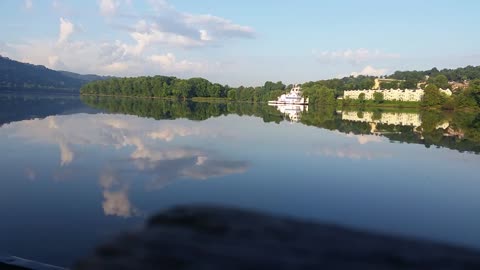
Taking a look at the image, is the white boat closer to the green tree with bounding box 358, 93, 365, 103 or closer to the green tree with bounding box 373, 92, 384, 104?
the green tree with bounding box 358, 93, 365, 103

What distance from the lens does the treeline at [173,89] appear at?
117062 mm

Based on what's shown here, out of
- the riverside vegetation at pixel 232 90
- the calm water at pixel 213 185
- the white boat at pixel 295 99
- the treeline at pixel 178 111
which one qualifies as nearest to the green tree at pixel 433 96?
the riverside vegetation at pixel 232 90

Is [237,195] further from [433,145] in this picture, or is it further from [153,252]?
[433,145]

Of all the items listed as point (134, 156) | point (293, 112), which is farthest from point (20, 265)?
point (293, 112)

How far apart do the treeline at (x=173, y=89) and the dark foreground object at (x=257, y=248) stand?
11353 cm

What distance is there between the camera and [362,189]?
1162cm

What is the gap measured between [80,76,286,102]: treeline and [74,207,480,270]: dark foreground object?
372 feet

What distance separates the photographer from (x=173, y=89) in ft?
382

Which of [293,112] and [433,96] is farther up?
[433,96]

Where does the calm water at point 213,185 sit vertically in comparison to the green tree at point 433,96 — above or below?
below

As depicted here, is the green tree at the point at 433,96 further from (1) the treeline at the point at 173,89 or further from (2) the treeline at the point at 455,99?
(1) the treeline at the point at 173,89

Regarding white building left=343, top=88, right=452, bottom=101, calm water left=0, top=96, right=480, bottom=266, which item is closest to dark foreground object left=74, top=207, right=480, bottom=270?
calm water left=0, top=96, right=480, bottom=266

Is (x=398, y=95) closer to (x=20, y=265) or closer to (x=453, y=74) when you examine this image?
(x=453, y=74)

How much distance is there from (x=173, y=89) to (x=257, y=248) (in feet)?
385
